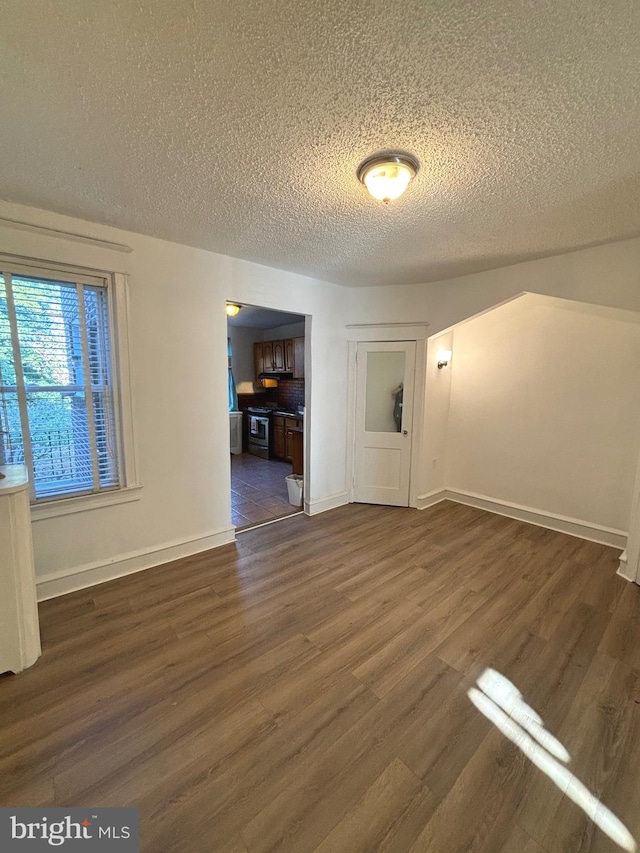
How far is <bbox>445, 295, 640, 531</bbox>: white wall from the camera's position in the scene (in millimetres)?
3072

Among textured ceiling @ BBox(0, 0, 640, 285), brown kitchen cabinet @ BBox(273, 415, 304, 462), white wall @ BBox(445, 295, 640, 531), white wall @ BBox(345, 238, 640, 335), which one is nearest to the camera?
textured ceiling @ BBox(0, 0, 640, 285)

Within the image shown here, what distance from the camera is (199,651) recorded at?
188cm

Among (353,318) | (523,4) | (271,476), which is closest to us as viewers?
(523,4)

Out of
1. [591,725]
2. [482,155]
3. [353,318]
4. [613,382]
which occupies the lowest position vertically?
[591,725]

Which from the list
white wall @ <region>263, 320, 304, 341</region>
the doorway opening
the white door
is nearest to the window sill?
the doorway opening

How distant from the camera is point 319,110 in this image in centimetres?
128

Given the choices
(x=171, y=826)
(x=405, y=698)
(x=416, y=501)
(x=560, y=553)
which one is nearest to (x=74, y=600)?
(x=171, y=826)

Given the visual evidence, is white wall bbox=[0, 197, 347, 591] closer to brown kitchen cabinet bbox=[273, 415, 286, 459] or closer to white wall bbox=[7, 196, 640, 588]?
white wall bbox=[7, 196, 640, 588]

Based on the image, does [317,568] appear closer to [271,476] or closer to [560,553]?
[560,553]

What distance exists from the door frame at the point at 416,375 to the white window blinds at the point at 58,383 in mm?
2497

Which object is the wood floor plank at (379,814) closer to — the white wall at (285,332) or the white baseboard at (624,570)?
the white baseboard at (624,570)

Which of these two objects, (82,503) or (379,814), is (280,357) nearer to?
(82,503)

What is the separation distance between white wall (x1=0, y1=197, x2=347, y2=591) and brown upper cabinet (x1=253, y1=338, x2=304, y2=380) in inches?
106

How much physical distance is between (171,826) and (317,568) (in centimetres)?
169
